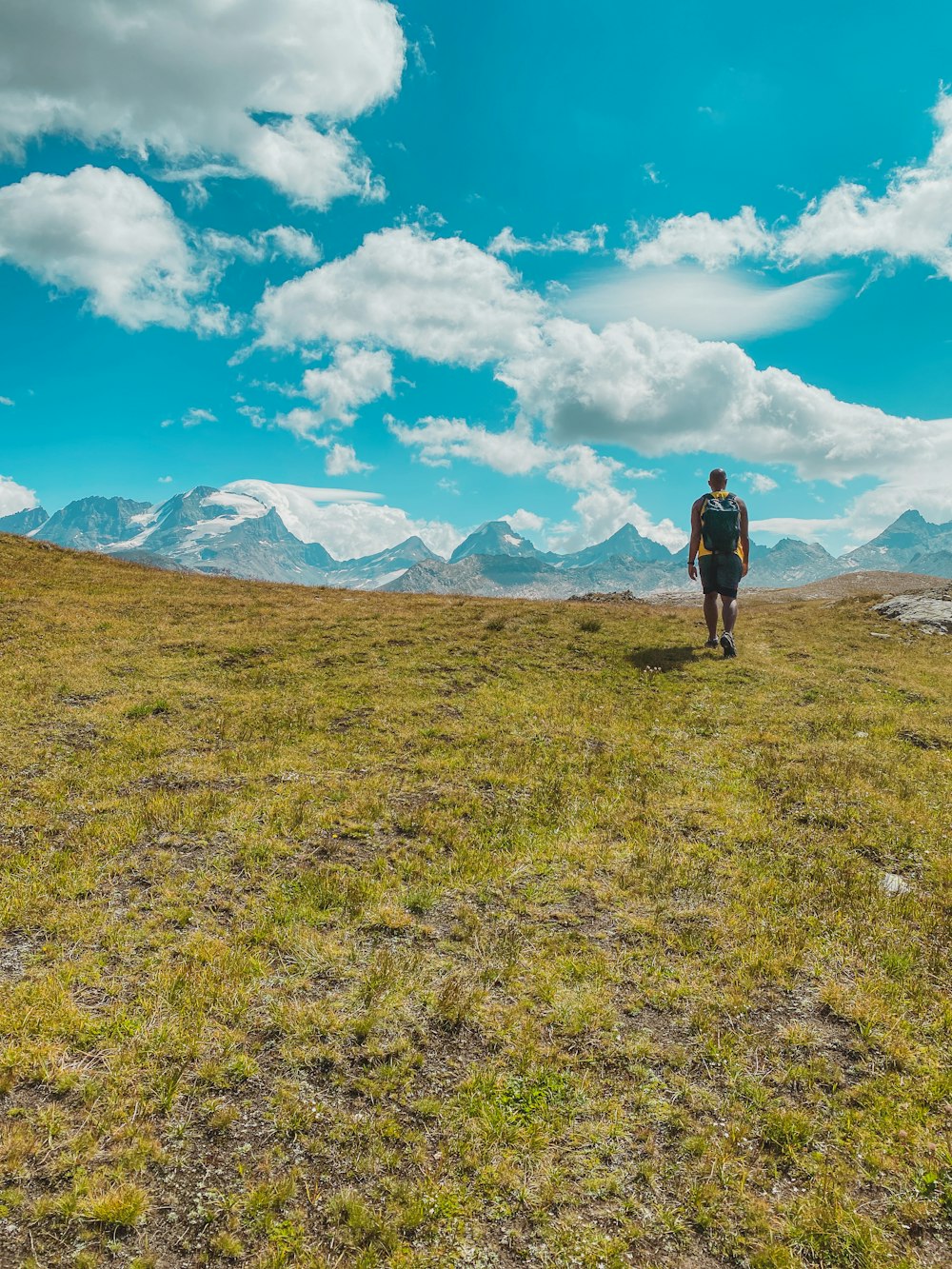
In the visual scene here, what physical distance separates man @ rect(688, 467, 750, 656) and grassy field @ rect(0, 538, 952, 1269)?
22.0 feet

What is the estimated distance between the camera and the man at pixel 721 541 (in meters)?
20.6

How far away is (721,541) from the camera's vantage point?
20625mm

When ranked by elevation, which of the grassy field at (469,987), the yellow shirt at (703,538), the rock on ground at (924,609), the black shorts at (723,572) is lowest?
the grassy field at (469,987)

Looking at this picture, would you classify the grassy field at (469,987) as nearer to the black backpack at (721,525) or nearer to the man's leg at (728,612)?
the man's leg at (728,612)

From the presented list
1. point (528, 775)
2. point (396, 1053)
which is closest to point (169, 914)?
point (396, 1053)

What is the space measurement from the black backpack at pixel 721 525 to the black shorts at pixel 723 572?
26 cm

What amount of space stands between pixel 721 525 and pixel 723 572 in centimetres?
161

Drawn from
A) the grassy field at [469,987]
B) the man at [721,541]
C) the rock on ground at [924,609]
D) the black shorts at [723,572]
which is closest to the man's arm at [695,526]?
Result: the man at [721,541]

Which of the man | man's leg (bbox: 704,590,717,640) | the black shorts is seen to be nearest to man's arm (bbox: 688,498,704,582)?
the man

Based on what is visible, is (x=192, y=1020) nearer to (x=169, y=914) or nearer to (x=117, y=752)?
(x=169, y=914)

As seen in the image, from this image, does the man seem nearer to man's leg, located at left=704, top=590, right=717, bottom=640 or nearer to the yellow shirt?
the yellow shirt

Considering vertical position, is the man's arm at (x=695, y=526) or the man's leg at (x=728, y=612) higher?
the man's arm at (x=695, y=526)

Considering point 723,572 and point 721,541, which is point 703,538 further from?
point 723,572

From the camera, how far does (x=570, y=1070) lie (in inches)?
234
